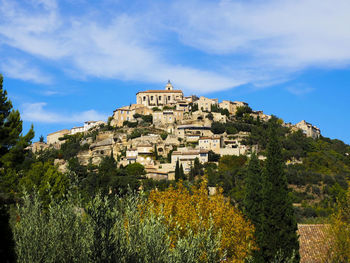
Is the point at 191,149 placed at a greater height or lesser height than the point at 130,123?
lesser

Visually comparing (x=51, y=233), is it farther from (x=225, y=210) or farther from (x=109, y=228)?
(x=225, y=210)

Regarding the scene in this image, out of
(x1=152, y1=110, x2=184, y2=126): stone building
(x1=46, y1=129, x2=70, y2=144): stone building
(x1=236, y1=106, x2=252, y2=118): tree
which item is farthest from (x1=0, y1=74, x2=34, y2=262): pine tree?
(x1=46, y1=129, x2=70, y2=144): stone building

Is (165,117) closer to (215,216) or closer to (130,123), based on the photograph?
(130,123)

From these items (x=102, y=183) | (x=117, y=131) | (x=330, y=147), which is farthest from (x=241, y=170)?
(x=117, y=131)

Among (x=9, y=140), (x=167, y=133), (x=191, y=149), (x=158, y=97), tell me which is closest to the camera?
(x=9, y=140)

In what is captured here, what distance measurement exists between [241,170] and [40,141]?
2794 inches

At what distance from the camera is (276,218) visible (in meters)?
22.6

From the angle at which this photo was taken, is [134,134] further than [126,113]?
No

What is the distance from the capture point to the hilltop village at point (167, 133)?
80.2 meters

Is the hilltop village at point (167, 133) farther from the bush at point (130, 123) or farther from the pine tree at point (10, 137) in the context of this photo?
the pine tree at point (10, 137)

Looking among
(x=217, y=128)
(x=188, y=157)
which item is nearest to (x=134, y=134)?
(x=217, y=128)

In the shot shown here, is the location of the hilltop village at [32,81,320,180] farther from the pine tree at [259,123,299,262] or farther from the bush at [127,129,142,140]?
the pine tree at [259,123,299,262]

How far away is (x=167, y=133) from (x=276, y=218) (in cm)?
7362

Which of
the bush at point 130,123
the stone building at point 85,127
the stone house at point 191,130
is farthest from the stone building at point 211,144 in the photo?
the stone building at point 85,127
